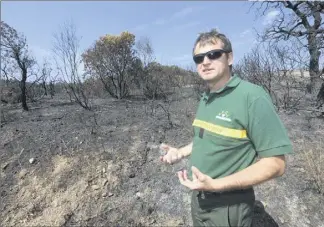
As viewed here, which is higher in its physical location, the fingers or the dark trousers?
the fingers

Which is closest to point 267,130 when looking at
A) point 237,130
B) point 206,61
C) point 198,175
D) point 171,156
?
point 237,130

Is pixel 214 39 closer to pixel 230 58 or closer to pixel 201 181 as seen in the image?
pixel 230 58

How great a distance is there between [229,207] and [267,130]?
0.47 meters

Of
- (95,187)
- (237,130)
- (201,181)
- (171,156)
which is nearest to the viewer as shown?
(201,181)

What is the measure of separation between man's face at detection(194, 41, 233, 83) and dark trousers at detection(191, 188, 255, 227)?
59 centimetres

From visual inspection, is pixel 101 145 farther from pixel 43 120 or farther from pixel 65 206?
pixel 43 120

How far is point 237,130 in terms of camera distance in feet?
5.61

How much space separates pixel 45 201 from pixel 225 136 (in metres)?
3.79

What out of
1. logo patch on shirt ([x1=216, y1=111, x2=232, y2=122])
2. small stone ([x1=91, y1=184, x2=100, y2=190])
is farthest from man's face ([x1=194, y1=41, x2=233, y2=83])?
small stone ([x1=91, y1=184, x2=100, y2=190])

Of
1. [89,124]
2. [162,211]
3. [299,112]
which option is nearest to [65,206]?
[162,211]

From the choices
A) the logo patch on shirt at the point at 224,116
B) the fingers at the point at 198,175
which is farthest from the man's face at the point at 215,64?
the fingers at the point at 198,175

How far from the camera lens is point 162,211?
4.55 meters

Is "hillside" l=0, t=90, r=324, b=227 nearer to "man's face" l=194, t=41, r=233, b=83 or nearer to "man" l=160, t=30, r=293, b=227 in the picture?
"man" l=160, t=30, r=293, b=227

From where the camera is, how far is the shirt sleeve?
1615 millimetres
